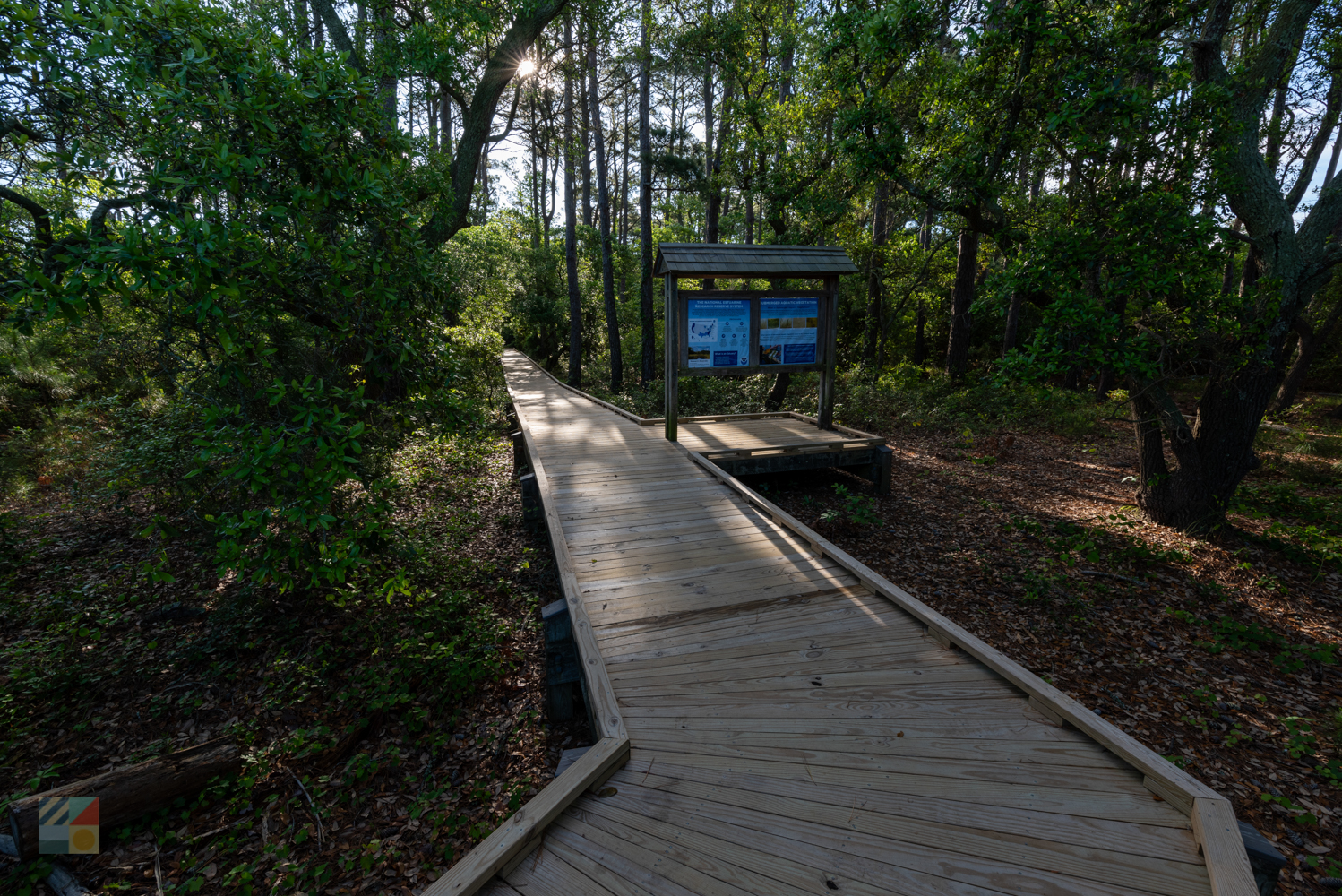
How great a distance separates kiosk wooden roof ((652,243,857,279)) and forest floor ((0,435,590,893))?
4446 millimetres

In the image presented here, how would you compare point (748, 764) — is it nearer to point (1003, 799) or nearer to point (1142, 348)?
point (1003, 799)

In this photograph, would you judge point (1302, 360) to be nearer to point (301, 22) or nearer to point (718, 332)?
point (718, 332)

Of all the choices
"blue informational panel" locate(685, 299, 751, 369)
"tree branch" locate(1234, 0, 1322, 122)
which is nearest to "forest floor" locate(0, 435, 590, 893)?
"blue informational panel" locate(685, 299, 751, 369)

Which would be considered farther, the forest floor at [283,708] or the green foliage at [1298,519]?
the green foliage at [1298,519]

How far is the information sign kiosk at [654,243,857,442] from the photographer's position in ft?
24.0

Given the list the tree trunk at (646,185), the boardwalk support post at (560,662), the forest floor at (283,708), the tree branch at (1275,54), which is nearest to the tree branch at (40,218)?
the forest floor at (283,708)

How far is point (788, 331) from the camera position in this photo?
7980 millimetres

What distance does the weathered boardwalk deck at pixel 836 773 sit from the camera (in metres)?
1.93

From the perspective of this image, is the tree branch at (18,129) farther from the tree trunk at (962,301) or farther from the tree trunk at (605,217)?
the tree trunk at (962,301)

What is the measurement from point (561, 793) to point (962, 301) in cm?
1532

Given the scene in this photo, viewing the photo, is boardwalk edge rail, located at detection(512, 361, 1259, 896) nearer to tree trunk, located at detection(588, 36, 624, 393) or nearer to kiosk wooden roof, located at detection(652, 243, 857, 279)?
kiosk wooden roof, located at detection(652, 243, 857, 279)

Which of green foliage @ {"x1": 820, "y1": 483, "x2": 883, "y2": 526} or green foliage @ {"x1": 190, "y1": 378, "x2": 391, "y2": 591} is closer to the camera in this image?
green foliage @ {"x1": 190, "y1": 378, "x2": 391, "y2": 591}

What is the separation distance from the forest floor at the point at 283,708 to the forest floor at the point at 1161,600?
13.5 ft

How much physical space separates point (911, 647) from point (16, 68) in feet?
21.6
